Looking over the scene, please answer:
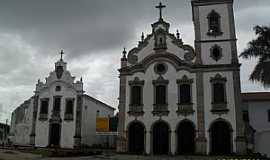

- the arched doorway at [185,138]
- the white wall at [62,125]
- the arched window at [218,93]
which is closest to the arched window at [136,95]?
the arched doorway at [185,138]

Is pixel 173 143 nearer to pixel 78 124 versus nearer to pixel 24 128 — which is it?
pixel 78 124

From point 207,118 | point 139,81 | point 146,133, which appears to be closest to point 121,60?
point 139,81

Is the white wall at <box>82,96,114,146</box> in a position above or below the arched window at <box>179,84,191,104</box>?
below

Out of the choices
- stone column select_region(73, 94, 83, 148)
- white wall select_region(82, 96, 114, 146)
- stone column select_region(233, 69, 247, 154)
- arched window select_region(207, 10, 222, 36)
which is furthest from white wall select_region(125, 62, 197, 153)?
white wall select_region(82, 96, 114, 146)

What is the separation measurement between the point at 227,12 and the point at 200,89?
8.10m

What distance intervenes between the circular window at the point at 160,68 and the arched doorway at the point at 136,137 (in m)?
5.30

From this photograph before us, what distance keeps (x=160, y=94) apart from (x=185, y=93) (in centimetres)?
235

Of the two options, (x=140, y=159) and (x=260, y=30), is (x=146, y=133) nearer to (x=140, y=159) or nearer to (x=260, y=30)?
(x=140, y=159)

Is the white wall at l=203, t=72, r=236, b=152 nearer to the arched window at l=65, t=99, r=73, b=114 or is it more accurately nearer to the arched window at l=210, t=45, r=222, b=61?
the arched window at l=210, t=45, r=222, b=61

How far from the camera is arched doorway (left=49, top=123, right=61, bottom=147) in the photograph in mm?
36281

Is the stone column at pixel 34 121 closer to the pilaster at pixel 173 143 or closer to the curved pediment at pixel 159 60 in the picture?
the curved pediment at pixel 159 60

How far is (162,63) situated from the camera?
104 feet

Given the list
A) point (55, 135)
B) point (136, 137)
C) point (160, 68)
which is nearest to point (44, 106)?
point (55, 135)

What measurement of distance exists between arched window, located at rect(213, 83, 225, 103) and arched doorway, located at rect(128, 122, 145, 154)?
23.5 ft
